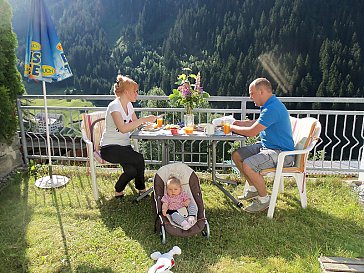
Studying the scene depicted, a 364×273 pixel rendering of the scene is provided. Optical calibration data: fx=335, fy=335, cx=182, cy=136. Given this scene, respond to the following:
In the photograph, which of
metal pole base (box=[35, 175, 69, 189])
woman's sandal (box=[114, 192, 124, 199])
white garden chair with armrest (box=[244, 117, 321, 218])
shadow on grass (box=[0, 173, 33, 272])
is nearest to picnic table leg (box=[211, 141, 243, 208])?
white garden chair with armrest (box=[244, 117, 321, 218])

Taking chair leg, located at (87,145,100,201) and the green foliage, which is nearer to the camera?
chair leg, located at (87,145,100,201)

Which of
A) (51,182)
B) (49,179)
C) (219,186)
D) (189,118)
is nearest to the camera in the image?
(189,118)

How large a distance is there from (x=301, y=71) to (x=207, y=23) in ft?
68.7

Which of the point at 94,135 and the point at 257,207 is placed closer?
the point at 257,207

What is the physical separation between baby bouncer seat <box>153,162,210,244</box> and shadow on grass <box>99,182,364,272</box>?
137mm

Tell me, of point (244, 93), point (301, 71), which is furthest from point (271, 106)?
point (301, 71)

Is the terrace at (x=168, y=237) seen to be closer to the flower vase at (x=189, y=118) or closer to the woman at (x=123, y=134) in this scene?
the woman at (x=123, y=134)

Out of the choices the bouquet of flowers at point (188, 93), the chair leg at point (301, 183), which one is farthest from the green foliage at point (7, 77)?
the chair leg at point (301, 183)

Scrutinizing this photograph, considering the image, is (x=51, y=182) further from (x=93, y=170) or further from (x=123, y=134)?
(x=123, y=134)

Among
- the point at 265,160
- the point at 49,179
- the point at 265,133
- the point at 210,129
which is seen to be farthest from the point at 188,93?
the point at 49,179

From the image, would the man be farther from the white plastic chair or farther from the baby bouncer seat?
the white plastic chair

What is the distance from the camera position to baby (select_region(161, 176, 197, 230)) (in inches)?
115

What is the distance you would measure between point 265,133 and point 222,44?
5403cm

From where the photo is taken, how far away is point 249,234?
9.80 ft
